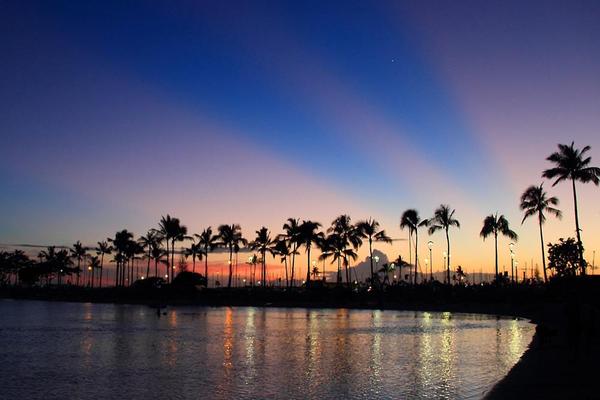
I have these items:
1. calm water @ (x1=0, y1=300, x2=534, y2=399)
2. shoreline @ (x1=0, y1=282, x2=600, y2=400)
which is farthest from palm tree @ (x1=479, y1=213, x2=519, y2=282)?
calm water @ (x1=0, y1=300, x2=534, y2=399)

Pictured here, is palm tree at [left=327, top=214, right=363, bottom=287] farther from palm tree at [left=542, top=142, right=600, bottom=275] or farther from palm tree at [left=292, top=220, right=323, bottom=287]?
palm tree at [left=542, top=142, right=600, bottom=275]

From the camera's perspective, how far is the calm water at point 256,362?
1862 centimetres

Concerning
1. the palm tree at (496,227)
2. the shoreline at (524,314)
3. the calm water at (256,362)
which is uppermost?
the palm tree at (496,227)

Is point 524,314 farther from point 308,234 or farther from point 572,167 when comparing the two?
point 308,234

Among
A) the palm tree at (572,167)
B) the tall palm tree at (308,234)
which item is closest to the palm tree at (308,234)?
the tall palm tree at (308,234)

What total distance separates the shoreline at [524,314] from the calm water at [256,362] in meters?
1.29

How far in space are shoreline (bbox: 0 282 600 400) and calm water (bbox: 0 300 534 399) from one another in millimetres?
1287

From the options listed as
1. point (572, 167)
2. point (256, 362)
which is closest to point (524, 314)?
point (572, 167)

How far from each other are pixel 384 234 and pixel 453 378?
86556mm

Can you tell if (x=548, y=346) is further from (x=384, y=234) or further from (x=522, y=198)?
(x=384, y=234)

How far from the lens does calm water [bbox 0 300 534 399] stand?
18.6m

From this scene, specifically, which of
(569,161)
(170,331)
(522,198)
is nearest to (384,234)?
→ (522,198)

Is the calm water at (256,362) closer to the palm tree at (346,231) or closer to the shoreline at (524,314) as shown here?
the shoreline at (524,314)

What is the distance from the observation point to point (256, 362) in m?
25.1
